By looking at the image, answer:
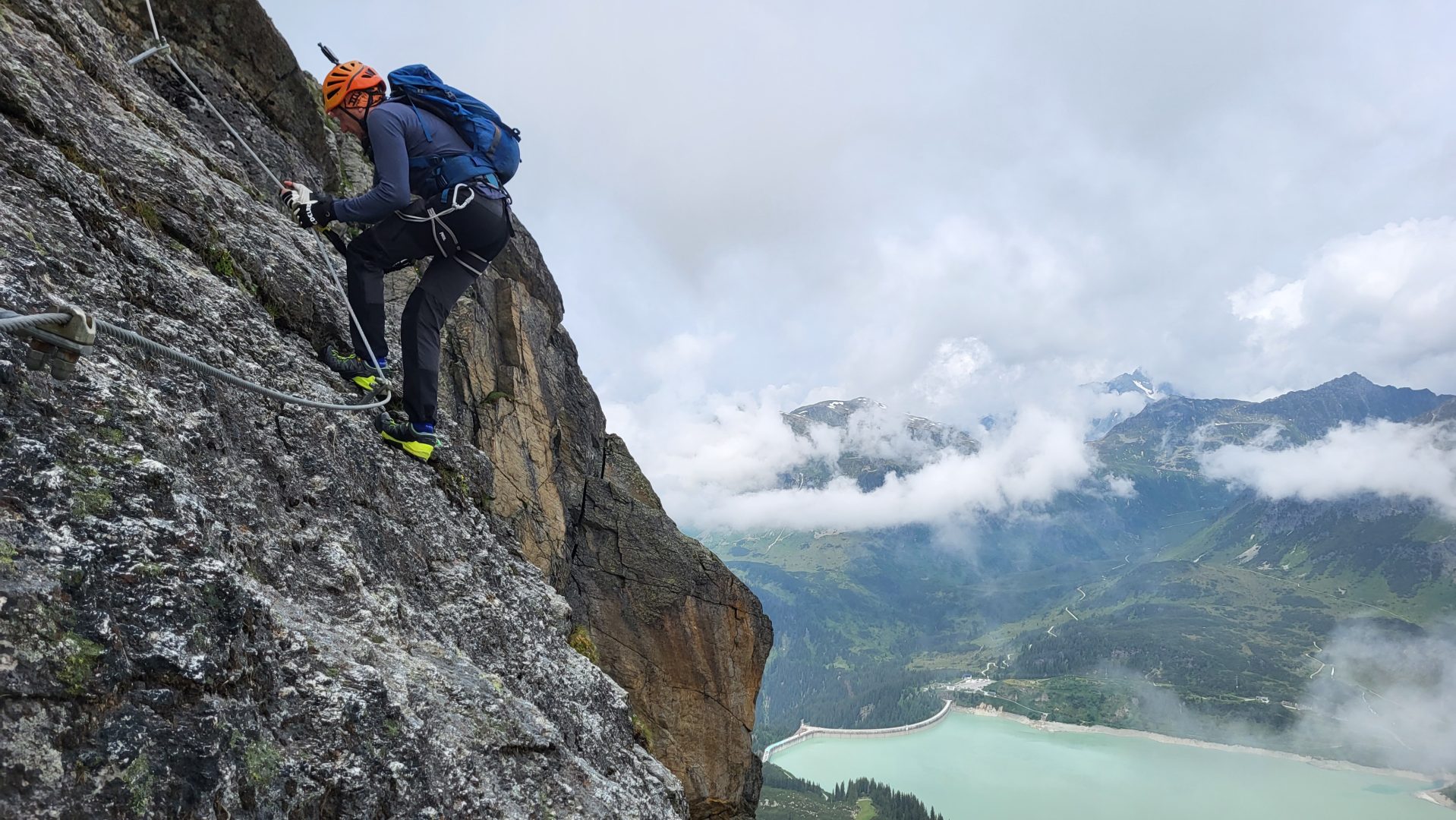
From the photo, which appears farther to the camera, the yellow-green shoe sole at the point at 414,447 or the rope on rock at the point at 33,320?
the yellow-green shoe sole at the point at 414,447

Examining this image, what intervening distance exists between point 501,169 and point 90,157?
400 cm

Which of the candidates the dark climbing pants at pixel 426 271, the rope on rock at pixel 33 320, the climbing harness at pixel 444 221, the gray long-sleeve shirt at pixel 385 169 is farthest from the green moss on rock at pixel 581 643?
the rope on rock at pixel 33 320

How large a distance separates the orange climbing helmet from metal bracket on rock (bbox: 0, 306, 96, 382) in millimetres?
5015

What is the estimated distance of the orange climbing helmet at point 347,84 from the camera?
8203mm

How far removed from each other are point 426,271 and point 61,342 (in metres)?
5.02

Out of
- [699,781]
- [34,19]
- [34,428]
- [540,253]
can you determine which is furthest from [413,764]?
[540,253]

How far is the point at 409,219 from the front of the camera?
8406 mm

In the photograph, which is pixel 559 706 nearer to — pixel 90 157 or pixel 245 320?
pixel 245 320

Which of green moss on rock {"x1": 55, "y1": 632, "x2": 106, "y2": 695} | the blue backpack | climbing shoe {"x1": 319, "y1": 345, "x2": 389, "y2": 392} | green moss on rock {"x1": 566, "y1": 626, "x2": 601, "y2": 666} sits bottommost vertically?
green moss on rock {"x1": 55, "y1": 632, "x2": 106, "y2": 695}

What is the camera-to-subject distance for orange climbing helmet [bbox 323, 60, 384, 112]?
26.9 ft

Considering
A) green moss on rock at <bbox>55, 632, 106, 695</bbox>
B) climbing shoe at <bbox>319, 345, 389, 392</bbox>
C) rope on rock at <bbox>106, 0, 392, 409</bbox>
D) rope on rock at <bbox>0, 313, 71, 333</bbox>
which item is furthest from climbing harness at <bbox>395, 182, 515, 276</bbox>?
green moss on rock at <bbox>55, 632, 106, 695</bbox>

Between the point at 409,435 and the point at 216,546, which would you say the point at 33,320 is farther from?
the point at 409,435

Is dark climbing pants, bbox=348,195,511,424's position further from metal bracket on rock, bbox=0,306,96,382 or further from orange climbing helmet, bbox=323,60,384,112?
metal bracket on rock, bbox=0,306,96,382

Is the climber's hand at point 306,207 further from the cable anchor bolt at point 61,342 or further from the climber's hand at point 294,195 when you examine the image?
the cable anchor bolt at point 61,342
